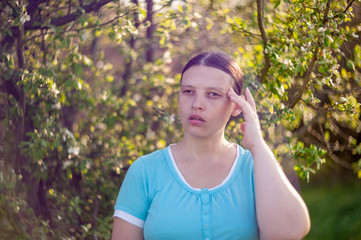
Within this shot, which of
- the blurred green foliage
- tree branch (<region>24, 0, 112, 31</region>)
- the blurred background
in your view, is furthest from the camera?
the blurred green foliage

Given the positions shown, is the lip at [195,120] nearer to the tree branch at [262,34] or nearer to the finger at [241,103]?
the finger at [241,103]

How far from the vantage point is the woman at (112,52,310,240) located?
78.5 inches

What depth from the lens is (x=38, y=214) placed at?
343cm

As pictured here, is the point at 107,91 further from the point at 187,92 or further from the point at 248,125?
the point at 248,125

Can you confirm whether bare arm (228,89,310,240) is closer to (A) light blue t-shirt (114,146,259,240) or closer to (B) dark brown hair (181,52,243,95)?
(A) light blue t-shirt (114,146,259,240)

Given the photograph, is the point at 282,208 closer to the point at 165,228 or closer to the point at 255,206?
the point at 255,206

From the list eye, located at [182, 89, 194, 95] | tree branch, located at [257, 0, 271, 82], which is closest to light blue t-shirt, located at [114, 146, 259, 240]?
eye, located at [182, 89, 194, 95]

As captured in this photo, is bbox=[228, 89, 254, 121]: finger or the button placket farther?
bbox=[228, 89, 254, 121]: finger

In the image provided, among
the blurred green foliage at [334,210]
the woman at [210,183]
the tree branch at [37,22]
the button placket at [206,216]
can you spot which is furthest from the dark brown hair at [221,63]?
the blurred green foliage at [334,210]

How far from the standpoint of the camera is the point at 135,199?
6.97 ft

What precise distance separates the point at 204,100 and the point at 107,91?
1994mm

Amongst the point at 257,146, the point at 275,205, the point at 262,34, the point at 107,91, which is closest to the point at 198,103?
the point at 257,146

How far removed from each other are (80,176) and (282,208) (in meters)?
2.30

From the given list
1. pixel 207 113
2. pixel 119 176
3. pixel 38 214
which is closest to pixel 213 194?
pixel 207 113
